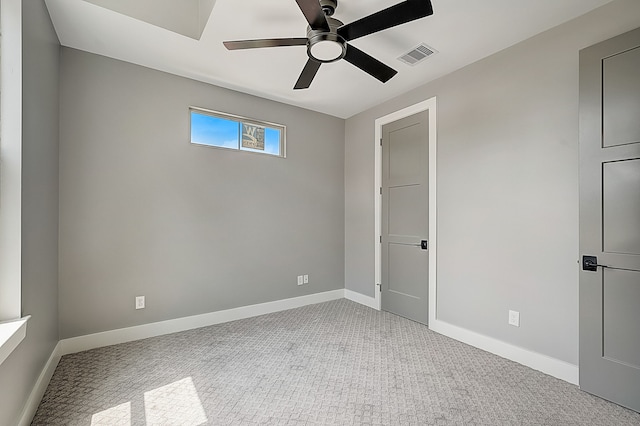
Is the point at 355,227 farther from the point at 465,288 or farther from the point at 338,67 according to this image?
the point at 338,67

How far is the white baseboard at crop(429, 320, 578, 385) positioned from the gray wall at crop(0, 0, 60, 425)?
11.0 feet

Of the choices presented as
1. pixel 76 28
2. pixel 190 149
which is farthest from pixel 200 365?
pixel 76 28

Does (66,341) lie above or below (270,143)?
below

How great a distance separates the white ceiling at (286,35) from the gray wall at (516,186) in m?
0.19

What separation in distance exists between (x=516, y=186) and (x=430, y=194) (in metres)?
0.87

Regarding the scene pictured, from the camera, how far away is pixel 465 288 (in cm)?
301

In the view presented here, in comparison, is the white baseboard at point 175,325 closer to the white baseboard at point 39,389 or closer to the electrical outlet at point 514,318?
the white baseboard at point 39,389

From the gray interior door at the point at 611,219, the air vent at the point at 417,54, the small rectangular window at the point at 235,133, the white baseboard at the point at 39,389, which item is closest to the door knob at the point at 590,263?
the gray interior door at the point at 611,219

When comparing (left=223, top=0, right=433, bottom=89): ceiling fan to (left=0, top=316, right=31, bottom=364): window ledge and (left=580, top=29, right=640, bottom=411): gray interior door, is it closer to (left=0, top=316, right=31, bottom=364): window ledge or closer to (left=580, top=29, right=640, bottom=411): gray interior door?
(left=580, top=29, right=640, bottom=411): gray interior door

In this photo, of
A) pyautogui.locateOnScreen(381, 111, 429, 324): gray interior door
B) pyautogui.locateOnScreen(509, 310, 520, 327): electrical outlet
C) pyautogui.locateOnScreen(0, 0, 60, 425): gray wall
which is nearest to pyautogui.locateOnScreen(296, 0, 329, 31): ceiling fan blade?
pyautogui.locateOnScreen(0, 0, 60, 425): gray wall

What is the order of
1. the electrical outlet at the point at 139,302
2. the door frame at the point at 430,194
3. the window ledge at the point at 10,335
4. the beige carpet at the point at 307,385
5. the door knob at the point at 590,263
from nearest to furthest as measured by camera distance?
the window ledge at the point at 10,335
the beige carpet at the point at 307,385
the door knob at the point at 590,263
the electrical outlet at the point at 139,302
the door frame at the point at 430,194

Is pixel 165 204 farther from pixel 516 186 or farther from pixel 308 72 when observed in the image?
pixel 516 186

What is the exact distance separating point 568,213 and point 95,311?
4.18 meters

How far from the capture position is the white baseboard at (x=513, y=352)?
2289 mm
